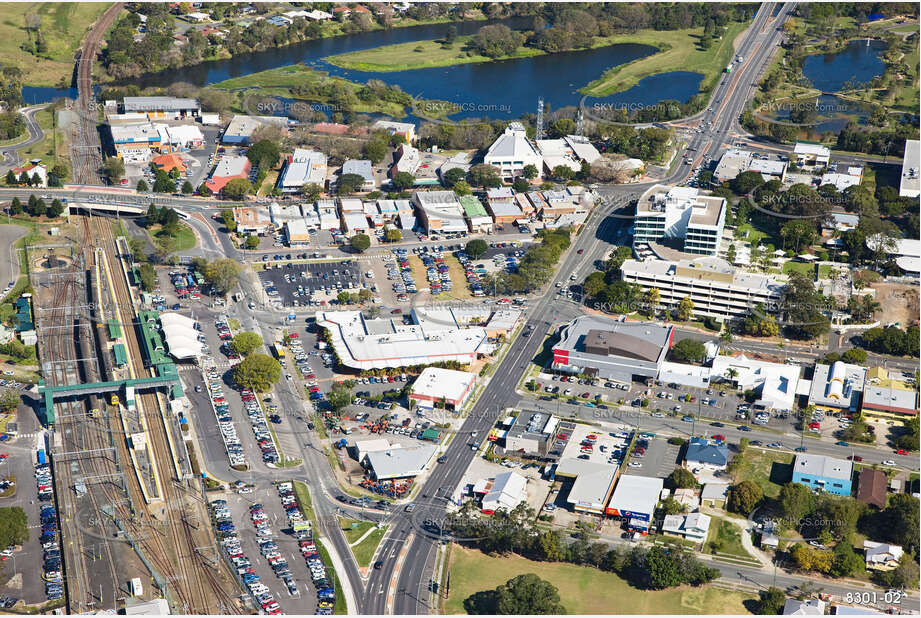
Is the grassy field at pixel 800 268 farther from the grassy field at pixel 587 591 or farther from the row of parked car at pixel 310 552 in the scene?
the row of parked car at pixel 310 552

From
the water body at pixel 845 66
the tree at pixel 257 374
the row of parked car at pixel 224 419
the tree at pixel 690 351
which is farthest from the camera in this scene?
the water body at pixel 845 66

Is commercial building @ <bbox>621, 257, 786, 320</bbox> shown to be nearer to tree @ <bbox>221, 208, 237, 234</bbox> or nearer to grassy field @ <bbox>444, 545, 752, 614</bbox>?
grassy field @ <bbox>444, 545, 752, 614</bbox>

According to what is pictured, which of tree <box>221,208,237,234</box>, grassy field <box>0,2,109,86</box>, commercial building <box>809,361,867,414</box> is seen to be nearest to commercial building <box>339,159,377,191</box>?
tree <box>221,208,237,234</box>

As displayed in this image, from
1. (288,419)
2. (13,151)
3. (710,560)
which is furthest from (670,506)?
(13,151)

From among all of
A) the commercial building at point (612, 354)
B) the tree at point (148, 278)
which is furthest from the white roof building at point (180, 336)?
the commercial building at point (612, 354)

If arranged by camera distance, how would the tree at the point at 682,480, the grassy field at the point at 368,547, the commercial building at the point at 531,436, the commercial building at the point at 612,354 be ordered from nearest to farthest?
the grassy field at the point at 368,547 < the tree at the point at 682,480 < the commercial building at the point at 531,436 < the commercial building at the point at 612,354

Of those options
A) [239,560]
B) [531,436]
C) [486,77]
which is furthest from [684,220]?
[486,77]

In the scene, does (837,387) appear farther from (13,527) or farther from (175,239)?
(175,239)
